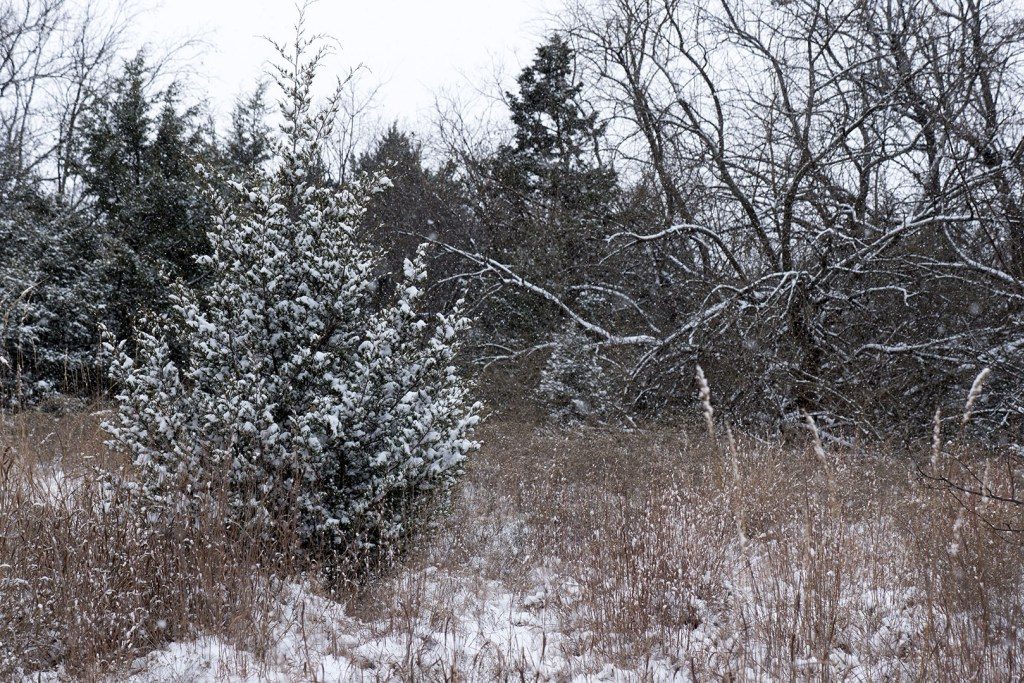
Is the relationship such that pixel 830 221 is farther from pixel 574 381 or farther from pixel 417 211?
pixel 417 211

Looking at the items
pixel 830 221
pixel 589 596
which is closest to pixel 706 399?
pixel 589 596

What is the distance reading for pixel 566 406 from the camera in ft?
38.9

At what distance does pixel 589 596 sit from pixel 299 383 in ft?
6.70

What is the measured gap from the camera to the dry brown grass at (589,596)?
2795 millimetres

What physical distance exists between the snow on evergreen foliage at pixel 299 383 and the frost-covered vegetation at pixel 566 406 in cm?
2

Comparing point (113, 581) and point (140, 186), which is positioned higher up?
point (140, 186)

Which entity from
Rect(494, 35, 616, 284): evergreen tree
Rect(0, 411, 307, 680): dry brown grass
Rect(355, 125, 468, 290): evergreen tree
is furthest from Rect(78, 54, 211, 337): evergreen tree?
Rect(0, 411, 307, 680): dry brown grass

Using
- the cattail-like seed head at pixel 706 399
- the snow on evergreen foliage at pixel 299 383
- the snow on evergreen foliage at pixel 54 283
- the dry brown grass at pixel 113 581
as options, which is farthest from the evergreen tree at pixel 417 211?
the cattail-like seed head at pixel 706 399

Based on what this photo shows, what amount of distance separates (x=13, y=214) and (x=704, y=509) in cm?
1288

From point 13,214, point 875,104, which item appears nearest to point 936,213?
point 875,104

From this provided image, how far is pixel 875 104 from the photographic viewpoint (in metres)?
8.65

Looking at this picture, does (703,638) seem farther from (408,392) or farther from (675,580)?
(408,392)

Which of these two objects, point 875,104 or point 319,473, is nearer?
point 319,473

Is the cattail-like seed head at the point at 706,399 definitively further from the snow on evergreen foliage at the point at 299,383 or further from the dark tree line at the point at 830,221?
the dark tree line at the point at 830,221
